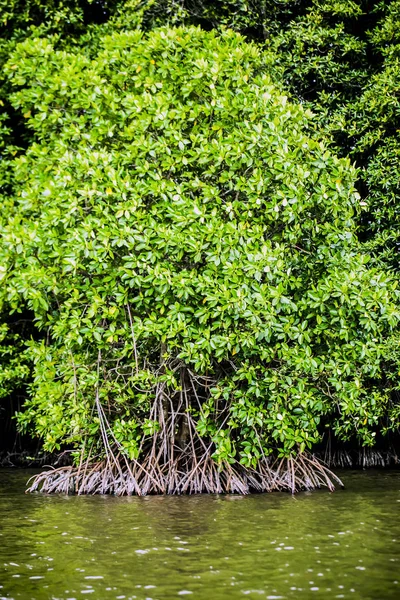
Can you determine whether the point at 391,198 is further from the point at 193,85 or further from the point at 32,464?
the point at 32,464

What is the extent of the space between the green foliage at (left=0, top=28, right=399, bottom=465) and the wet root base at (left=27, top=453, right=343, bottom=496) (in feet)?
1.29

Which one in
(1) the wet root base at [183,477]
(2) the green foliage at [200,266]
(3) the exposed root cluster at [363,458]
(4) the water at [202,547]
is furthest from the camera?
(3) the exposed root cluster at [363,458]

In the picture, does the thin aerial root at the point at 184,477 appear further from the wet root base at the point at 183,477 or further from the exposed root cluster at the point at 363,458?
the exposed root cluster at the point at 363,458

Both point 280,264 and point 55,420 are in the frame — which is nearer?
point 280,264

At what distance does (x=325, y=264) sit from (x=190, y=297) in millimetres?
1808

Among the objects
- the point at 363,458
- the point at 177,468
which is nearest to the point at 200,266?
the point at 177,468

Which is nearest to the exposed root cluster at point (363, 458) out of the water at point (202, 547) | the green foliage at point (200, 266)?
the green foliage at point (200, 266)

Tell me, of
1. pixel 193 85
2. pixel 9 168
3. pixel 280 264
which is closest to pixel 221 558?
pixel 280 264

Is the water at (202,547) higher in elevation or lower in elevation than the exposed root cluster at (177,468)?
lower

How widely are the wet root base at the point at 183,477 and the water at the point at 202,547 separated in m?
0.39

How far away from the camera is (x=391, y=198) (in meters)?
13.8

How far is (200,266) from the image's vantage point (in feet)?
37.5

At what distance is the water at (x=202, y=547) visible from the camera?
247 inches

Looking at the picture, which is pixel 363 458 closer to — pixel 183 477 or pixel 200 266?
pixel 183 477
